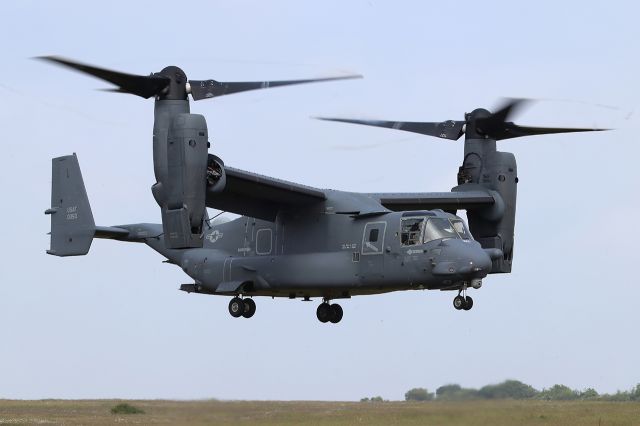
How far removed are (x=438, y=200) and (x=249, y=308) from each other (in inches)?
259

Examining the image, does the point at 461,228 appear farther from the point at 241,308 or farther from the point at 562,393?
the point at 562,393

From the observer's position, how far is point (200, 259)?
114 feet

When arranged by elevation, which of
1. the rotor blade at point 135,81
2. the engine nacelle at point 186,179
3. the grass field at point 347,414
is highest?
the rotor blade at point 135,81

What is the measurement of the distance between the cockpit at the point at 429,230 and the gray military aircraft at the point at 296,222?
0.03 metres

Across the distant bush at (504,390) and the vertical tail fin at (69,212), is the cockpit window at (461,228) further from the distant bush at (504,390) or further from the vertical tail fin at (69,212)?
the vertical tail fin at (69,212)

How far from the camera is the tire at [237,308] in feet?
115

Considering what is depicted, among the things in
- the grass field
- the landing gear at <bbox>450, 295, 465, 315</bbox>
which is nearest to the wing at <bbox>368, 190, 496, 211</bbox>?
the landing gear at <bbox>450, 295, 465, 315</bbox>

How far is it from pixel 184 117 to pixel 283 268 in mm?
5973

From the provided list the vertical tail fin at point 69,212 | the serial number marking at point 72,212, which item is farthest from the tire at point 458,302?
the serial number marking at point 72,212

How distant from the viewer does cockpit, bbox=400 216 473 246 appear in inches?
1216

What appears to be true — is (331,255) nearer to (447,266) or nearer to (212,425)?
(447,266)

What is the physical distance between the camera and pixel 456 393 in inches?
999

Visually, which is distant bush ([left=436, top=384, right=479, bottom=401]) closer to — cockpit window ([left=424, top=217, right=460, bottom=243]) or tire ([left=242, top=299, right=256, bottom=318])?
cockpit window ([left=424, top=217, right=460, bottom=243])

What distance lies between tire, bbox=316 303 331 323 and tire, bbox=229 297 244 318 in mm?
2353
